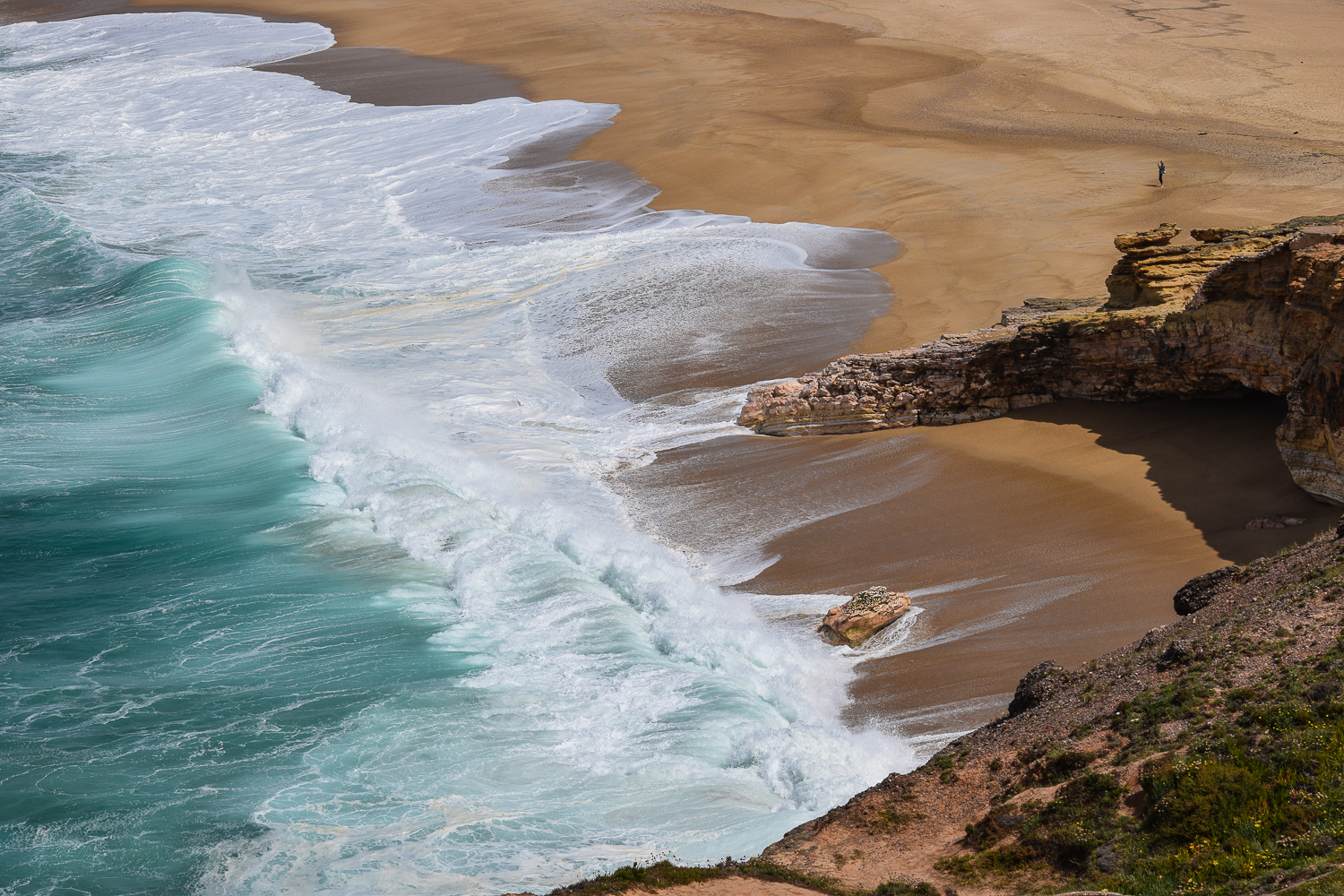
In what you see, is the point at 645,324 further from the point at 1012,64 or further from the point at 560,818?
the point at 1012,64

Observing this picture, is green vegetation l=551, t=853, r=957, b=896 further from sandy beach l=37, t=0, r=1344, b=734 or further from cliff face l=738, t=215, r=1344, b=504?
Answer: cliff face l=738, t=215, r=1344, b=504

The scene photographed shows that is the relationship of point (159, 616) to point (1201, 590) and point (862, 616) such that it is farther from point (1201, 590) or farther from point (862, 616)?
point (1201, 590)

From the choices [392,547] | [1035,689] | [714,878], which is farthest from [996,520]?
[392,547]

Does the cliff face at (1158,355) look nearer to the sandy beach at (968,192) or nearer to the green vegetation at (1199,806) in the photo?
the sandy beach at (968,192)

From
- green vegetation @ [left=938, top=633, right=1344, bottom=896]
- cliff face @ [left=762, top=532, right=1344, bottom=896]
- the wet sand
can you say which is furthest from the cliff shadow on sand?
green vegetation @ [left=938, top=633, right=1344, bottom=896]

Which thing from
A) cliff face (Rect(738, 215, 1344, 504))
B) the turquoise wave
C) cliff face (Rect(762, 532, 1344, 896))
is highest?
cliff face (Rect(738, 215, 1344, 504))
